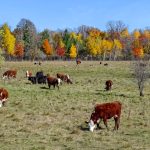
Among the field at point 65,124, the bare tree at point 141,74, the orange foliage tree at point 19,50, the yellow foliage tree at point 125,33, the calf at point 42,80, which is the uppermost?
the yellow foliage tree at point 125,33

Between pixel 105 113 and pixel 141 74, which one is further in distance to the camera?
pixel 141 74

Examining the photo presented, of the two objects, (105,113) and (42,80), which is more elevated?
(105,113)

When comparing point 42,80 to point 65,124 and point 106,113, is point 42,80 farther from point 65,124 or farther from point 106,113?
point 106,113

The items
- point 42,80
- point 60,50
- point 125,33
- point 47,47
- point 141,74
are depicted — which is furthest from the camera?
point 125,33

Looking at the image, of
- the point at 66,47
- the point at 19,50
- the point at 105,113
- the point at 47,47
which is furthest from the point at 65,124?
the point at 66,47

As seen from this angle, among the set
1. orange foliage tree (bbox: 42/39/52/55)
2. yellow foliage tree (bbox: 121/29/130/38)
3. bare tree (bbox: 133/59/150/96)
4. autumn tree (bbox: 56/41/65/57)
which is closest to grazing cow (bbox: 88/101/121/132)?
bare tree (bbox: 133/59/150/96)

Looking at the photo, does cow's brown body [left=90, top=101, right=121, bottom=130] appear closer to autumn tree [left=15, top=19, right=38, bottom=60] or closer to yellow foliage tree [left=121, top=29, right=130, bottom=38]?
autumn tree [left=15, top=19, right=38, bottom=60]

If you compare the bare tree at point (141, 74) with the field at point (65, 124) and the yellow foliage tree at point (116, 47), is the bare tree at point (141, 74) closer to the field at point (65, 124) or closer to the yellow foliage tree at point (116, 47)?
the field at point (65, 124)

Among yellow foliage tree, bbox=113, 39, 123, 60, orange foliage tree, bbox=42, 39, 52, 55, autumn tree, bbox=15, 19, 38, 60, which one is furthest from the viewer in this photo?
yellow foliage tree, bbox=113, 39, 123, 60

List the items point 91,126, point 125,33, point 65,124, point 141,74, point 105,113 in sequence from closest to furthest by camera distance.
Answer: point 91,126, point 105,113, point 65,124, point 141,74, point 125,33

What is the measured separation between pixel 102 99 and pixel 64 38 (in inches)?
4627

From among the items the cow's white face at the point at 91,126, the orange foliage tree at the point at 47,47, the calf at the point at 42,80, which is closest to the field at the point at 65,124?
the cow's white face at the point at 91,126

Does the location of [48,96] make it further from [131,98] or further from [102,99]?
[131,98]

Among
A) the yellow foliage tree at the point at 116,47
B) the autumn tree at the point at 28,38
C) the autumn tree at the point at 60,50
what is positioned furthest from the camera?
the yellow foliage tree at the point at 116,47
